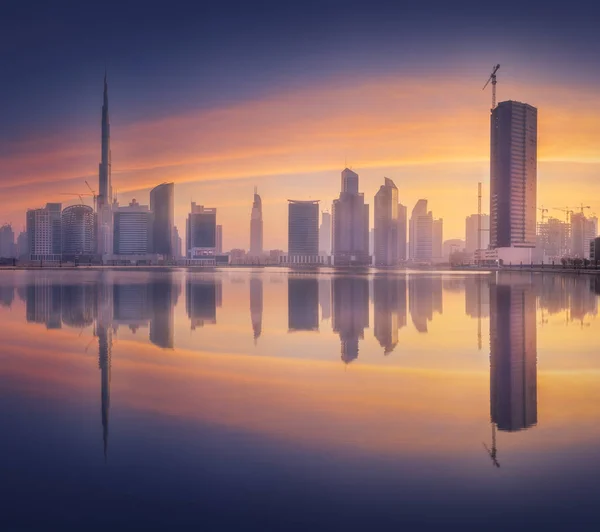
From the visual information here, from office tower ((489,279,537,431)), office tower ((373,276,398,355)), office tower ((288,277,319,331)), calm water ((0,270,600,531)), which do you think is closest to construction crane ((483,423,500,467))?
calm water ((0,270,600,531))

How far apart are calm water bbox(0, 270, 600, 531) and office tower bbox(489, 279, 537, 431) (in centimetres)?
10

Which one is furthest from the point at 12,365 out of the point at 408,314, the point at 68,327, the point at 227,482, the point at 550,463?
the point at 408,314

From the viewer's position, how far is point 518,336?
2877cm

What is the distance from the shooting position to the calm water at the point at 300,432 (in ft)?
31.8

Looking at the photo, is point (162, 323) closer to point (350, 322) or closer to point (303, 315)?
point (303, 315)

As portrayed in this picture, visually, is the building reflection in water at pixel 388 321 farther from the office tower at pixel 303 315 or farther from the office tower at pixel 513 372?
the office tower at pixel 513 372

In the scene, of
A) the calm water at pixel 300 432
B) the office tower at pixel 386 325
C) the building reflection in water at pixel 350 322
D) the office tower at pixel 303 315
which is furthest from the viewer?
Result: the office tower at pixel 303 315

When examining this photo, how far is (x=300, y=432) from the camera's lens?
13.5 meters

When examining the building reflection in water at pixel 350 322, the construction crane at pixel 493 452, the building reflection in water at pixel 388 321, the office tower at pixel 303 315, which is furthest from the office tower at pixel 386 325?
the construction crane at pixel 493 452

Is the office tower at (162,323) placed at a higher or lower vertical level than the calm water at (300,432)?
higher

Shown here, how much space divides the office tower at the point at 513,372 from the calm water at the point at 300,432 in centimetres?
10

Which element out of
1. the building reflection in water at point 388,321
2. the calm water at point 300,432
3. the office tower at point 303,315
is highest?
the building reflection in water at point 388,321

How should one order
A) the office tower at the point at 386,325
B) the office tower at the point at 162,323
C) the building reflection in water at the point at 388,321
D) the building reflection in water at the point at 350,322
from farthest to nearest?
the office tower at the point at 162,323 < the building reflection in water at the point at 388,321 < the office tower at the point at 386,325 < the building reflection in water at the point at 350,322

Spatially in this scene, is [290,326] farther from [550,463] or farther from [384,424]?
[550,463]
